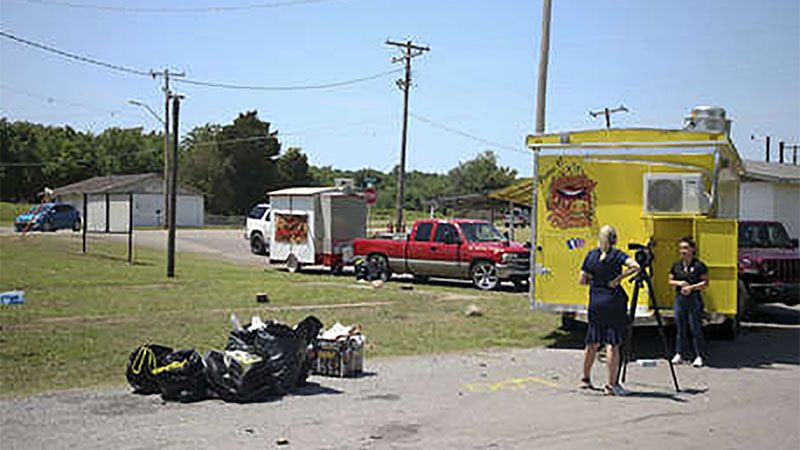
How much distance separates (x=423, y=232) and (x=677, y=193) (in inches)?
455

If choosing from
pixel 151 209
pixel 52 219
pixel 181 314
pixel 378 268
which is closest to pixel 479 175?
pixel 151 209

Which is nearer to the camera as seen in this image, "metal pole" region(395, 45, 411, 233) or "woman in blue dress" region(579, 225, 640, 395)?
"woman in blue dress" region(579, 225, 640, 395)

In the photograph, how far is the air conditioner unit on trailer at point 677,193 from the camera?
11.9m

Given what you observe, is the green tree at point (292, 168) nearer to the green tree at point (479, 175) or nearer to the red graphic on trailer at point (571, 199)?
the green tree at point (479, 175)

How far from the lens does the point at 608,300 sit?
9.26 meters

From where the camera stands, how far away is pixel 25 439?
701 cm

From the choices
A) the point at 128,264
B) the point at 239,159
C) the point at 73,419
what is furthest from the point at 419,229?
the point at 239,159

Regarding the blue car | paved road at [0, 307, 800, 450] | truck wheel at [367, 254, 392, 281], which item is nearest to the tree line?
the blue car

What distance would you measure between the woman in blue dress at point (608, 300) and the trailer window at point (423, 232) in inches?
530

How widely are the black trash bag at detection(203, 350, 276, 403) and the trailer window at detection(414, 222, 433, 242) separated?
14.2 meters

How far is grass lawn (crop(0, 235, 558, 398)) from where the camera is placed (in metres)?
10.7

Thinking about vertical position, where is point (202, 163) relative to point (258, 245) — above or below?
above

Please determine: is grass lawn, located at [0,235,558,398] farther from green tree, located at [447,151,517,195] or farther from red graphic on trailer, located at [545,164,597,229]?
green tree, located at [447,151,517,195]

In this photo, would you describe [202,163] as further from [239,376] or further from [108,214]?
[239,376]
